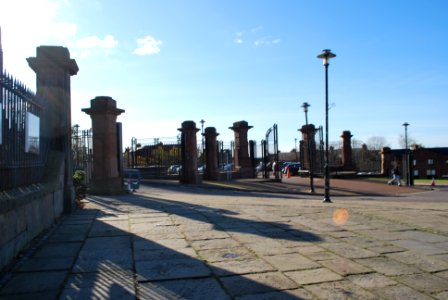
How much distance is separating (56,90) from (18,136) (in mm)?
3770

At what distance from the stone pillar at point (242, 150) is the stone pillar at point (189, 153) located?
565 cm

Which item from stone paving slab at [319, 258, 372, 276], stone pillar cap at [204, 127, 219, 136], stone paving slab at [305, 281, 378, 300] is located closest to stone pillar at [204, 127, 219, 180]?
stone pillar cap at [204, 127, 219, 136]

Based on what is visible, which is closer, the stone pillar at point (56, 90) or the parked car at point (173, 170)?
the stone pillar at point (56, 90)

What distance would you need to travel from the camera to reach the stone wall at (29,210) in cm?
506

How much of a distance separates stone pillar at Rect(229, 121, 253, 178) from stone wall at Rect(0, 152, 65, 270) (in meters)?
17.8

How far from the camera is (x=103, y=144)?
14.3 meters

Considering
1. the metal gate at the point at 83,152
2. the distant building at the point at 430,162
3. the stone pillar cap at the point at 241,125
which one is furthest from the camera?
the distant building at the point at 430,162

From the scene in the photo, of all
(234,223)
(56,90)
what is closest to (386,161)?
(234,223)

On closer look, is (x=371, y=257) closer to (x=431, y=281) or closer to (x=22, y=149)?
(x=431, y=281)

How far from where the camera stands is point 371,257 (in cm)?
537

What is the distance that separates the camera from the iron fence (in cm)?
559

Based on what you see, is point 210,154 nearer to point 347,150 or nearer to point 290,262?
point 347,150

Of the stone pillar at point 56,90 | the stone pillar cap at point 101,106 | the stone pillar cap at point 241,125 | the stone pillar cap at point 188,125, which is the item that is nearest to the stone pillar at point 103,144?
the stone pillar cap at point 101,106

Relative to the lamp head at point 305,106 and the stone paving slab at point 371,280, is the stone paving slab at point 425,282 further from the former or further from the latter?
the lamp head at point 305,106
